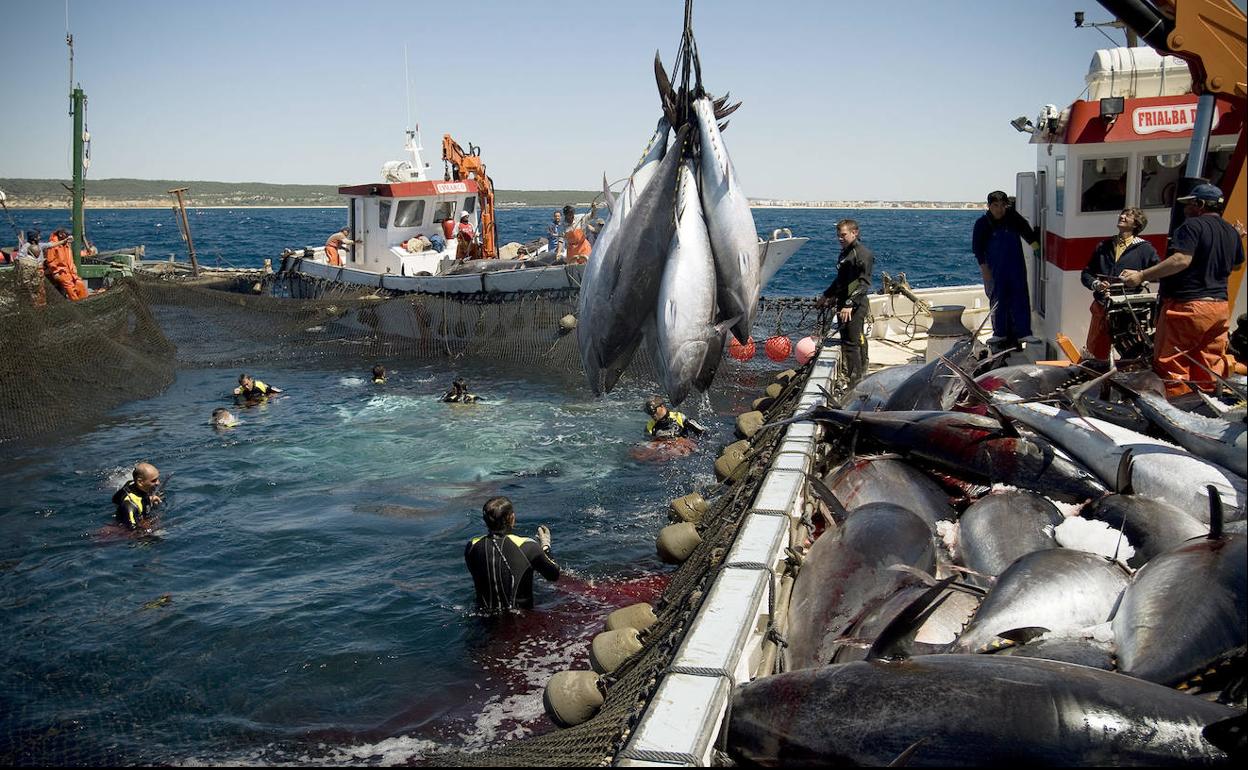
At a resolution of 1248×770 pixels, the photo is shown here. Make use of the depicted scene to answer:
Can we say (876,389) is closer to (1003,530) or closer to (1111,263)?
(1111,263)

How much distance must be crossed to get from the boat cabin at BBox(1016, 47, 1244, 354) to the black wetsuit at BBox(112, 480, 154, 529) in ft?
34.3

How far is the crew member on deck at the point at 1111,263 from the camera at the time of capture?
760 centimetres

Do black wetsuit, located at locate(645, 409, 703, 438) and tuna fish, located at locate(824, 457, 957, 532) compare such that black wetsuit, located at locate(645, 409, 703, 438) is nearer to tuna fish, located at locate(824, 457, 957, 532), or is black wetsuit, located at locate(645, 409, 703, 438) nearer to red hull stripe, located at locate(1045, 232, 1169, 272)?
red hull stripe, located at locate(1045, 232, 1169, 272)

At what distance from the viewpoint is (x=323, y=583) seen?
29.7 feet

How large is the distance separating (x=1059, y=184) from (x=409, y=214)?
678 inches

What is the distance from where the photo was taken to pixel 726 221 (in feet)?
16.6

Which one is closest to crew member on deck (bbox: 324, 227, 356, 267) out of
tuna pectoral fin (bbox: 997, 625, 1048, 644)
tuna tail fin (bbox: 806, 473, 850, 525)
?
tuna tail fin (bbox: 806, 473, 850, 525)

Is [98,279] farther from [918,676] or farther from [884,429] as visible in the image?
[918,676]

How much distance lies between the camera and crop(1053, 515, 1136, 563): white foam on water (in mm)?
4410

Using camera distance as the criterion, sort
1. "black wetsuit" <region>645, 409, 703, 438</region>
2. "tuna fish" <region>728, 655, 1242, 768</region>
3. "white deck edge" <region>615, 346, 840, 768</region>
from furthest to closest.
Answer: "black wetsuit" <region>645, 409, 703, 438</region>, "white deck edge" <region>615, 346, 840, 768</region>, "tuna fish" <region>728, 655, 1242, 768</region>

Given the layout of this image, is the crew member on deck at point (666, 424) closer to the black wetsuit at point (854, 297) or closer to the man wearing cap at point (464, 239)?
the black wetsuit at point (854, 297)

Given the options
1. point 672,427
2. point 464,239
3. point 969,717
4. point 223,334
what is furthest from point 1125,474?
point 223,334

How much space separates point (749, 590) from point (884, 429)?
7.54 feet

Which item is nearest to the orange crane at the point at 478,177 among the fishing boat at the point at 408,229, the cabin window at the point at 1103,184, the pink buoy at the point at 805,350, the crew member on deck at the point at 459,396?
the fishing boat at the point at 408,229
